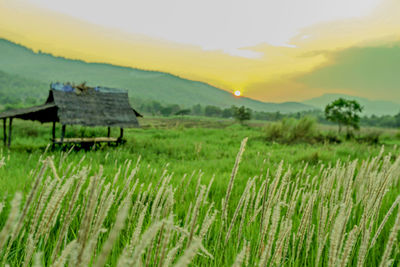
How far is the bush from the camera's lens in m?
25.0

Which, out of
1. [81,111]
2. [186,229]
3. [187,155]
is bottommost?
[187,155]

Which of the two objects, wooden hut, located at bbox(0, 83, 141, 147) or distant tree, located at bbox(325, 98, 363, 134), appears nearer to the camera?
wooden hut, located at bbox(0, 83, 141, 147)

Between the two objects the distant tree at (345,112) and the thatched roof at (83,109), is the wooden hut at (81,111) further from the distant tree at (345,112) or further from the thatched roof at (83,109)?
the distant tree at (345,112)

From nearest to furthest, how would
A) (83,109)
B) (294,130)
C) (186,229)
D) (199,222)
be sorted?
(186,229) < (199,222) < (83,109) < (294,130)

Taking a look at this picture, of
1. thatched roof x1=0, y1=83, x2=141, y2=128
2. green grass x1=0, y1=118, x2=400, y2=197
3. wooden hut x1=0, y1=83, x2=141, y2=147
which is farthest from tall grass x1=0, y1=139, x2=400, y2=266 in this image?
thatched roof x1=0, y1=83, x2=141, y2=128

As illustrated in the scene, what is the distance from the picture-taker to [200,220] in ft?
10.6

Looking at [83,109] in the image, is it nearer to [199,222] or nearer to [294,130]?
[199,222]

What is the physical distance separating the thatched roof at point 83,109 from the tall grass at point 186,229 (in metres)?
16.9

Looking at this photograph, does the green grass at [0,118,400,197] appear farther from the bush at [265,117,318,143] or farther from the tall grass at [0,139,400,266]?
the bush at [265,117,318,143]

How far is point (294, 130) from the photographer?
25.6 meters

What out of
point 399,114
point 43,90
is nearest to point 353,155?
point 399,114

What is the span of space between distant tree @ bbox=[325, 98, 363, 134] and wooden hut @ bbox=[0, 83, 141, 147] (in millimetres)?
40548

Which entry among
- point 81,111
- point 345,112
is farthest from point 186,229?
point 345,112

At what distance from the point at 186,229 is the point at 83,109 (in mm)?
20548
